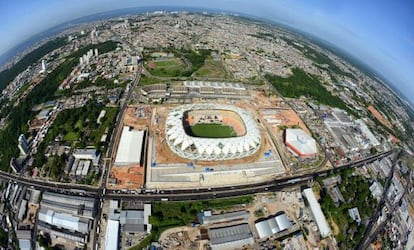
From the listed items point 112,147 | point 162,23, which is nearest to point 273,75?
point 112,147

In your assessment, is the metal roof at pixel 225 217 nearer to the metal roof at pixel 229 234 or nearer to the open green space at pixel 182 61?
the metal roof at pixel 229 234

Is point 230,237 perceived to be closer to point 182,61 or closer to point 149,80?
point 149,80

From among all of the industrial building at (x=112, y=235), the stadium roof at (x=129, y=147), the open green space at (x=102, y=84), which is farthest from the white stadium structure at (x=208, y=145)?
the open green space at (x=102, y=84)

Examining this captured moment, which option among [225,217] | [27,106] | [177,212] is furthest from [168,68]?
[225,217]

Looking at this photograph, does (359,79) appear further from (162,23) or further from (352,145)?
(162,23)

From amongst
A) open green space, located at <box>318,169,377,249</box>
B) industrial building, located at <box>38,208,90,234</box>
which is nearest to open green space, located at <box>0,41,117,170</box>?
industrial building, located at <box>38,208,90,234</box>

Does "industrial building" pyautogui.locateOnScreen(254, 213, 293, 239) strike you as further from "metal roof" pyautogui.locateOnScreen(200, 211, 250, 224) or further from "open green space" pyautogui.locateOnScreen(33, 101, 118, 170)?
"open green space" pyautogui.locateOnScreen(33, 101, 118, 170)
